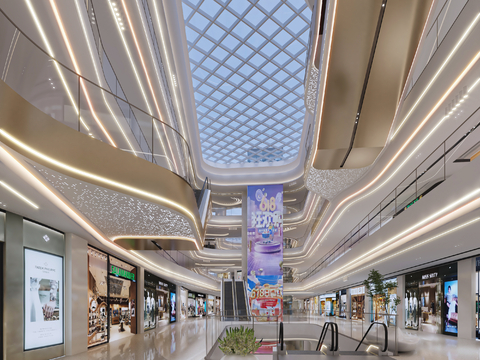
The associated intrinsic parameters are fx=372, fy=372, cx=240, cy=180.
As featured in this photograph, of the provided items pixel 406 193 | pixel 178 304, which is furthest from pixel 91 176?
pixel 178 304

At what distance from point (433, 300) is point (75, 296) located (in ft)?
47.8

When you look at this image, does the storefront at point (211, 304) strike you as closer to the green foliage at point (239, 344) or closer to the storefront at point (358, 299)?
the storefront at point (358, 299)

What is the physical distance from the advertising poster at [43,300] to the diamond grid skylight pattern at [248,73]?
8.96 metres

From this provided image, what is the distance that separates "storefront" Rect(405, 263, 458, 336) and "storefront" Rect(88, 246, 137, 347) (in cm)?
1323

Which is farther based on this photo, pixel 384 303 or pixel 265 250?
pixel 265 250

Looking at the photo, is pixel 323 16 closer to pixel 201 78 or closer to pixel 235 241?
pixel 201 78

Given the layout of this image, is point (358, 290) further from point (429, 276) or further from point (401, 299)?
point (429, 276)

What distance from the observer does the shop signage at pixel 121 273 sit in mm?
14445

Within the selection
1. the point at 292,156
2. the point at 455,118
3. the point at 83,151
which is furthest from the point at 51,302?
the point at 292,156

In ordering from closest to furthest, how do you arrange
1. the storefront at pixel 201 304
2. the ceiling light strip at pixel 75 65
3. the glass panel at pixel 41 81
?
1. the glass panel at pixel 41 81
2. the ceiling light strip at pixel 75 65
3. the storefront at pixel 201 304

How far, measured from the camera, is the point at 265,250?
23062 mm

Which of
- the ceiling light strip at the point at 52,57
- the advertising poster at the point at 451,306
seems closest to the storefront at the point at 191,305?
the advertising poster at the point at 451,306

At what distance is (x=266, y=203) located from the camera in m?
24.1

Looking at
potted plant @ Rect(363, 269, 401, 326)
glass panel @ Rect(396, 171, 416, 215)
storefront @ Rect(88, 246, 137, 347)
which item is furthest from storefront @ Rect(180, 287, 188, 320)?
glass panel @ Rect(396, 171, 416, 215)
